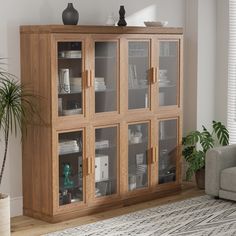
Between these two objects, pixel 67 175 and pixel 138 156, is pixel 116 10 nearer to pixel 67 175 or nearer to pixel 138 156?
pixel 138 156

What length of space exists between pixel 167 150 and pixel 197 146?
2.26 ft

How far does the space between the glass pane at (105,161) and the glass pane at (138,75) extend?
1.30 ft

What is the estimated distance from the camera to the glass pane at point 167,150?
6.55 m

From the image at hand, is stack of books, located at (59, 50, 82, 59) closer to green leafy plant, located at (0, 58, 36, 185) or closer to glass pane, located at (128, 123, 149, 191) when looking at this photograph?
green leafy plant, located at (0, 58, 36, 185)

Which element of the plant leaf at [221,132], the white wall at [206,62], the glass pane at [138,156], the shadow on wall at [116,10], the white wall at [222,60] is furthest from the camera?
the white wall at [222,60]

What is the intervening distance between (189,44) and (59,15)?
6.06 feet

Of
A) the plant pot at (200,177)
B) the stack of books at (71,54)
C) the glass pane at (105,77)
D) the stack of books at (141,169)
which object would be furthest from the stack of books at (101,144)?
the plant pot at (200,177)

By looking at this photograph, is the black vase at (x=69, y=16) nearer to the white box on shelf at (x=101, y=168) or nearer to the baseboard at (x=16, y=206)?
the white box on shelf at (x=101, y=168)

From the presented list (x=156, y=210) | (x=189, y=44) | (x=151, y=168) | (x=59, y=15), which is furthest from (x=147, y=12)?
(x=156, y=210)

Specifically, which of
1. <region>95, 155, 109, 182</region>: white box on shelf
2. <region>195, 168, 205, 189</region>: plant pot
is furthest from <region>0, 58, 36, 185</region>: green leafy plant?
<region>195, 168, 205, 189</region>: plant pot

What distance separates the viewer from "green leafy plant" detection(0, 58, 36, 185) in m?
5.28

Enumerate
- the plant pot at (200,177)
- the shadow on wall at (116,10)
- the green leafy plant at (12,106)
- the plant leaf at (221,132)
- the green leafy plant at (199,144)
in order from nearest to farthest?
the green leafy plant at (12,106) → the shadow on wall at (116,10) → the green leafy plant at (199,144) → the plant pot at (200,177) → the plant leaf at (221,132)

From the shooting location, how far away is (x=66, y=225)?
18.1 feet

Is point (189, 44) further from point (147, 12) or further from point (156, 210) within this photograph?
point (156, 210)
